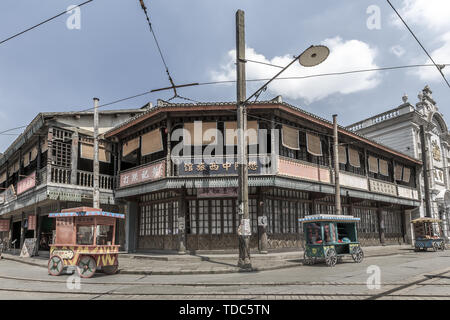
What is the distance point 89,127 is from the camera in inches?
880

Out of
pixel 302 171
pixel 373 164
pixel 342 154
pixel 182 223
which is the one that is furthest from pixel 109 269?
pixel 373 164

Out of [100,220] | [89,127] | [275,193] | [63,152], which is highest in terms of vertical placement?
[89,127]

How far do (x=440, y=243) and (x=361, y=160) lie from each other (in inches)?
320

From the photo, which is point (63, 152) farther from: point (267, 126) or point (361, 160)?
point (361, 160)

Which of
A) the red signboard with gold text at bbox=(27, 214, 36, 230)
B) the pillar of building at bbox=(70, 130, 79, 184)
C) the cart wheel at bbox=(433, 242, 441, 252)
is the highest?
the pillar of building at bbox=(70, 130, 79, 184)

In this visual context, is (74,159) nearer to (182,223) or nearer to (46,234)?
(182,223)

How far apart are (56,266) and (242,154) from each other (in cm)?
766

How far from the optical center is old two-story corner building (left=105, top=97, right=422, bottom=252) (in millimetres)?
16141

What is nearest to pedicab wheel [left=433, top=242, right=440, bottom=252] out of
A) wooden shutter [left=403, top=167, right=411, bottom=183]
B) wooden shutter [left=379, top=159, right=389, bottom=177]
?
wooden shutter [left=379, top=159, right=389, bottom=177]

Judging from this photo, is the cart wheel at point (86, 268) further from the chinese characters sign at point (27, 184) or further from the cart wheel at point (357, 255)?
the cart wheel at point (357, 255)

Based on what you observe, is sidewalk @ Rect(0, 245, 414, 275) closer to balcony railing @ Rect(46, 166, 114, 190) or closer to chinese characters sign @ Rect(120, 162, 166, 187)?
chinese characters sign @ Rect(120, 162, 166, 187)

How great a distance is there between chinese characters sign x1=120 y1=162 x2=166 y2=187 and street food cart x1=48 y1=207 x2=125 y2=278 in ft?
14.7

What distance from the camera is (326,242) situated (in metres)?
14.1
